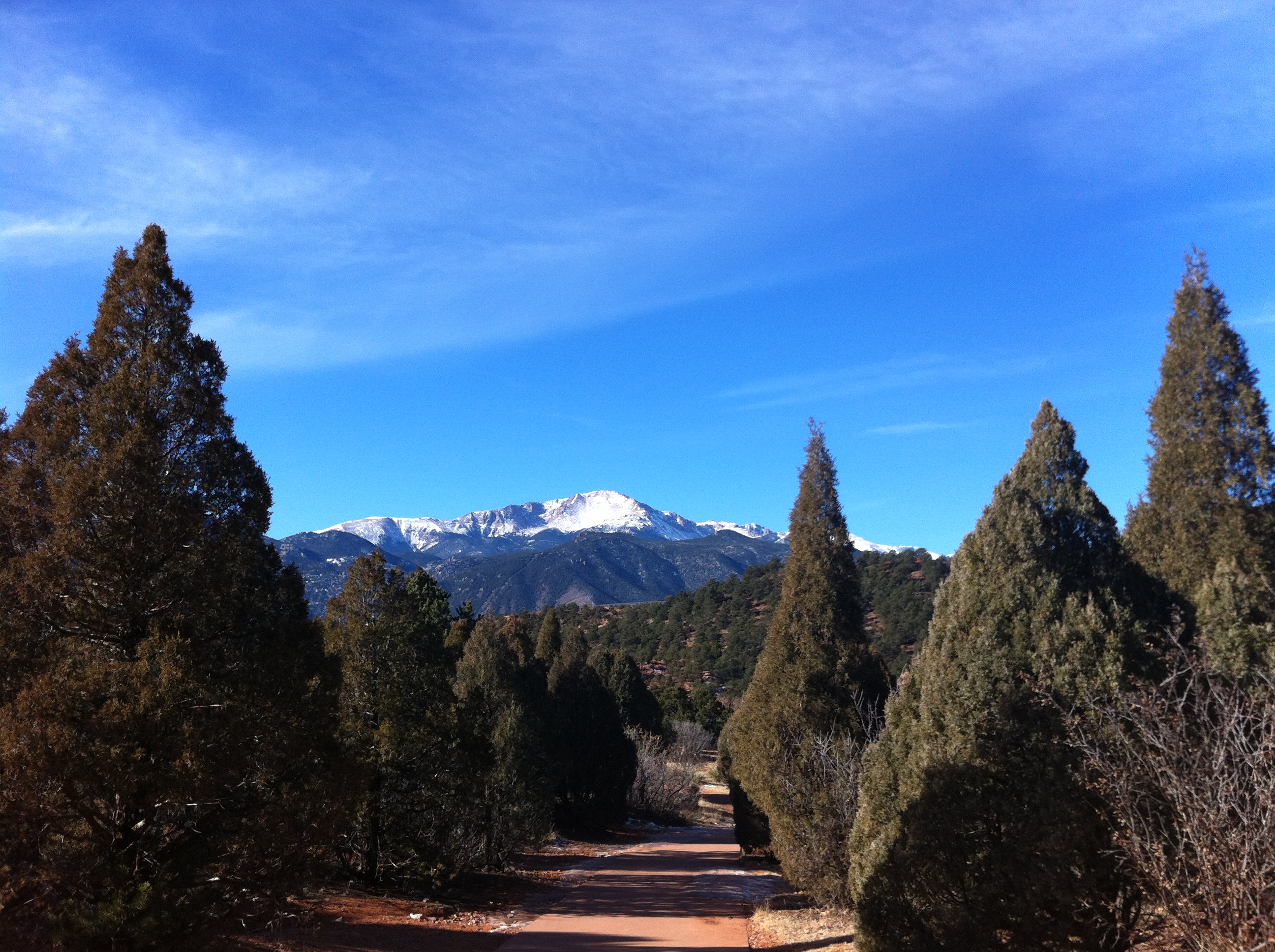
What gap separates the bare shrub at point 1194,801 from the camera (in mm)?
4473

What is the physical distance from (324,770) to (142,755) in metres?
1.62

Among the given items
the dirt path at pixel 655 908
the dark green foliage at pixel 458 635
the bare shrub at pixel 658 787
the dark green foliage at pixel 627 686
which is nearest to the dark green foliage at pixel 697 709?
the bare shrub at pixel 658 787

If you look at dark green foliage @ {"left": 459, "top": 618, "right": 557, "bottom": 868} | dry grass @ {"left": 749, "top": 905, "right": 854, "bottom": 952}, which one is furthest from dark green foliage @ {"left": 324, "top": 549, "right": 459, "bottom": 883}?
dry grass @ {"left": 749, "top": 905, "right": 854, "bottom": 952}

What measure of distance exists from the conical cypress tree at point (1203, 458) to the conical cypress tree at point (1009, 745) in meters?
4.42

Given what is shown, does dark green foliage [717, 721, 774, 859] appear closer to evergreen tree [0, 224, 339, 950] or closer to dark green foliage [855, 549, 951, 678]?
evergreen tree [0, 224, 339, 950]

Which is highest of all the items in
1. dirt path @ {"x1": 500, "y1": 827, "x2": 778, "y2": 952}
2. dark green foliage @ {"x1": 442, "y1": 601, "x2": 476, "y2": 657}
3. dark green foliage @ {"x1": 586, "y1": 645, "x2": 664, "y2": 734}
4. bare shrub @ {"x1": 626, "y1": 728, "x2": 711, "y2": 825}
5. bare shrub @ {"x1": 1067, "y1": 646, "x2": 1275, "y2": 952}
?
dark green foliage @ {"x1": 442, "y1": 601, "x2": 476, "y2": 657}

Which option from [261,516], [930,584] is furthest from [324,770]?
[930,584]

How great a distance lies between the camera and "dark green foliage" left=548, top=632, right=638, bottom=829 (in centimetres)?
2662

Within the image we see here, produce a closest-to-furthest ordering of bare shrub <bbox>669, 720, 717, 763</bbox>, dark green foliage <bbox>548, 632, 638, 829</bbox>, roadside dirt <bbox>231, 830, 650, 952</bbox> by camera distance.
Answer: roadside dirt <bbox>231, 830, 650, 952</bbox> < dark green foliage <bbox>548, 632, 638, 829</bbox> < bare shrub <bbox>669, 720, 717, 763</bbox>

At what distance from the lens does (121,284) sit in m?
7.60

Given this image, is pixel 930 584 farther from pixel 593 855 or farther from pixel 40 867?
pixel 40 867

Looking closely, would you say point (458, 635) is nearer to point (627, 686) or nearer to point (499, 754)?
point (499, 754)

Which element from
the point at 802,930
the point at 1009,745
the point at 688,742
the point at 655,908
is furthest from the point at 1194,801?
the point at 688,742

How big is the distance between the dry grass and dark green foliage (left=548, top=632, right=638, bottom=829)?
44.3 feet
